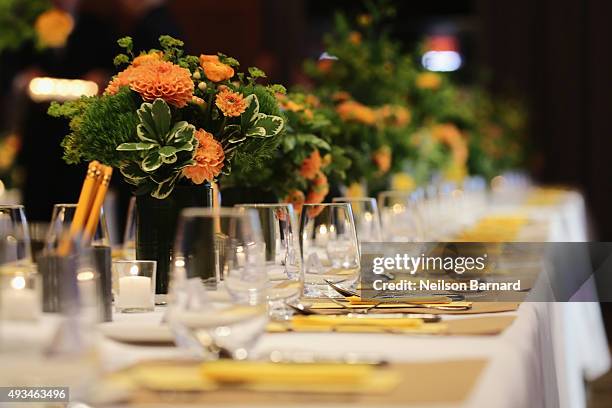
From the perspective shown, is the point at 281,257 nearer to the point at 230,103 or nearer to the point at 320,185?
the point at 230,103

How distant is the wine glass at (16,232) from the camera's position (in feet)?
5.35

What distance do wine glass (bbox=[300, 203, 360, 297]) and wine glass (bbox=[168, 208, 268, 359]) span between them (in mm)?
500

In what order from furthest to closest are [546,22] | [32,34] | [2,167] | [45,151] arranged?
[546,22]
[2,167]
[45,151]
[32,34]

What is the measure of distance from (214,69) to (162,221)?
0.97 ft

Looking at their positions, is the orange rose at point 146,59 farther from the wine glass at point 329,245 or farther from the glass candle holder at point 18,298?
the glass candle holder at point 18,298

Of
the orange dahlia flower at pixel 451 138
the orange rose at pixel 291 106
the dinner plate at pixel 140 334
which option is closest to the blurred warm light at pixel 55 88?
the orange dahlia flower at pixel 451 138

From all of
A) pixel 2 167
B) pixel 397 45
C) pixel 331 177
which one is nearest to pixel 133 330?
pixel 331 177

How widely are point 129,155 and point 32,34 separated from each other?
2.38 meters

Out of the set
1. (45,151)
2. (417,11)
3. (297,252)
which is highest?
(417,11)

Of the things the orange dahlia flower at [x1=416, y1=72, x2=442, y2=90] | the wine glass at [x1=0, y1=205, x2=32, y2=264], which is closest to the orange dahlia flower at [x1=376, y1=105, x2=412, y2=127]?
the orange dahlia flower at [x1=416, y1=72, x2=442, y2=90]

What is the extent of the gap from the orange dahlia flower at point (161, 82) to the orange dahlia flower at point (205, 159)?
0.08m

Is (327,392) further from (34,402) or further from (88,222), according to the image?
(88,222)

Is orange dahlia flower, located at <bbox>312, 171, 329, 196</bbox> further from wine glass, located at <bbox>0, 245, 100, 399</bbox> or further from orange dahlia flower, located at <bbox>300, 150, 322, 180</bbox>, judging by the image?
wine glass, located at <bbox>0, 245, 100, 399</bbox>

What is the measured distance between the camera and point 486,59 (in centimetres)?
1009
